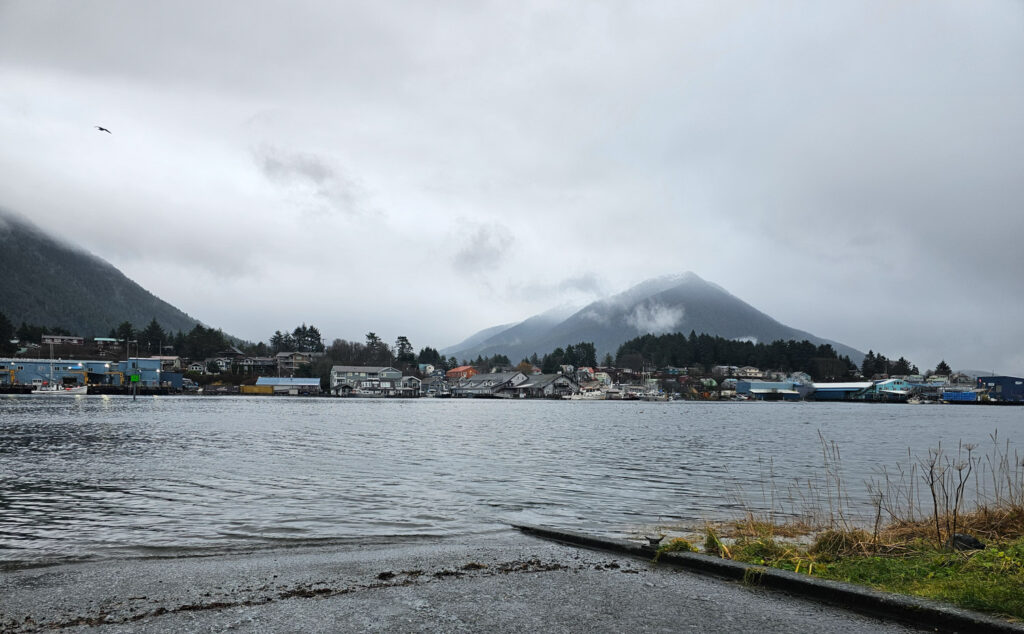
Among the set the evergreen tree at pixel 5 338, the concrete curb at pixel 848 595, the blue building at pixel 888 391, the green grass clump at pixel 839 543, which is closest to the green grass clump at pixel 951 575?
the concrete curb at pixel 848 595

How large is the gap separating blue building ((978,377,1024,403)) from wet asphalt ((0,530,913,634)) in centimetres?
17314

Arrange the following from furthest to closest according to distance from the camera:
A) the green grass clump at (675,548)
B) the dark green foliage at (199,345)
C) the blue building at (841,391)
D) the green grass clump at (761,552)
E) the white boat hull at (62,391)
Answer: the dark green foliage at (199,345) → the blue building at (841,391) → the white boat hull at (62,391) → the green grass clump at (675,548) → the green grass clump at (761,552)

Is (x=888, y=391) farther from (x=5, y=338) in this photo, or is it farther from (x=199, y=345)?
(x=5, y=338)

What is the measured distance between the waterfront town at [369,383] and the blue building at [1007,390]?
177mm

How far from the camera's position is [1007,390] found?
145000 millimetres

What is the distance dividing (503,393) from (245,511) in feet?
552

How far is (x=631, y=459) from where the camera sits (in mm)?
28219

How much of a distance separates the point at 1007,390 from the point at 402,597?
17900 cm

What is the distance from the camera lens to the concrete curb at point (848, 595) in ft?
18.9

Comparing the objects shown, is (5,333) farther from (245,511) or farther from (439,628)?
(439,628)

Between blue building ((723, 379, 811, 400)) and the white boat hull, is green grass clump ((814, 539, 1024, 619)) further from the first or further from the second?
blue building ((723, 379, 811, 400))

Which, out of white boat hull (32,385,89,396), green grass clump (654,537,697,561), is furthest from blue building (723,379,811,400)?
green grass clump (654,537,697,561)

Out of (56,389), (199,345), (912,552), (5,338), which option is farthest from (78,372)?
(912,552)

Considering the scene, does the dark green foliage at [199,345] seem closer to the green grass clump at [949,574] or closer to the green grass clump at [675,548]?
the green grass clump at [675,548]
